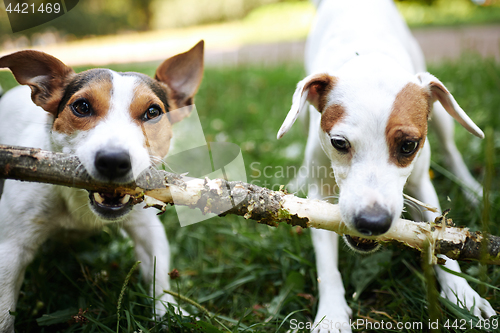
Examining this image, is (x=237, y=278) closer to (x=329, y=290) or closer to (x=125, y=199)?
(x=329, y=290)

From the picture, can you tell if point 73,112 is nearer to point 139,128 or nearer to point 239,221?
point 139,128

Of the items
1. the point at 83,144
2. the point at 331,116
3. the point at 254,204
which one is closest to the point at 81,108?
the point at 83,144

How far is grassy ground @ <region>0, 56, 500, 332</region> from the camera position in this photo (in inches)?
83.7

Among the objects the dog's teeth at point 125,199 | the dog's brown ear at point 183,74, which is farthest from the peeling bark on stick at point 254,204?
the dog's brown ear at point 183,74

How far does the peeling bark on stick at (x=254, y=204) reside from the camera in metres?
1.74

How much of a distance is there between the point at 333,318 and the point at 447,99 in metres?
1.45

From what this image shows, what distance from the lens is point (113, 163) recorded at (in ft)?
5.61

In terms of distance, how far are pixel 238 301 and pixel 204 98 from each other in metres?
4.07

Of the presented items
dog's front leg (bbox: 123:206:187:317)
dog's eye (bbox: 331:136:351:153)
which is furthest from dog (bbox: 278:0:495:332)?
dog's front leg (bbox: 123:206:187:317)

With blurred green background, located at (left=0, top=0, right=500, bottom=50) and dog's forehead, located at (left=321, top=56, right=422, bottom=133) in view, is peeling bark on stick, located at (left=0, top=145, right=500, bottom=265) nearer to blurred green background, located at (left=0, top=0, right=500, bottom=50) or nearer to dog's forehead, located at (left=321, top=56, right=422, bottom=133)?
dog's forehead, located at (left=321, top=56, right=422, bottom=133)

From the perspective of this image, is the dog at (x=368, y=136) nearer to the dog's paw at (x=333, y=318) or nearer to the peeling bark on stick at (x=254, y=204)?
the dog's paw at (x=333, y=318)

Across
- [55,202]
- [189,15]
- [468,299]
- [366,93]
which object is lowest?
[189,15]

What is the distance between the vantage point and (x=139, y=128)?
2.04 metres

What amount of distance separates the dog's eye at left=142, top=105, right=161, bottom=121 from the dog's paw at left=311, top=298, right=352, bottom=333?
1522 mm
